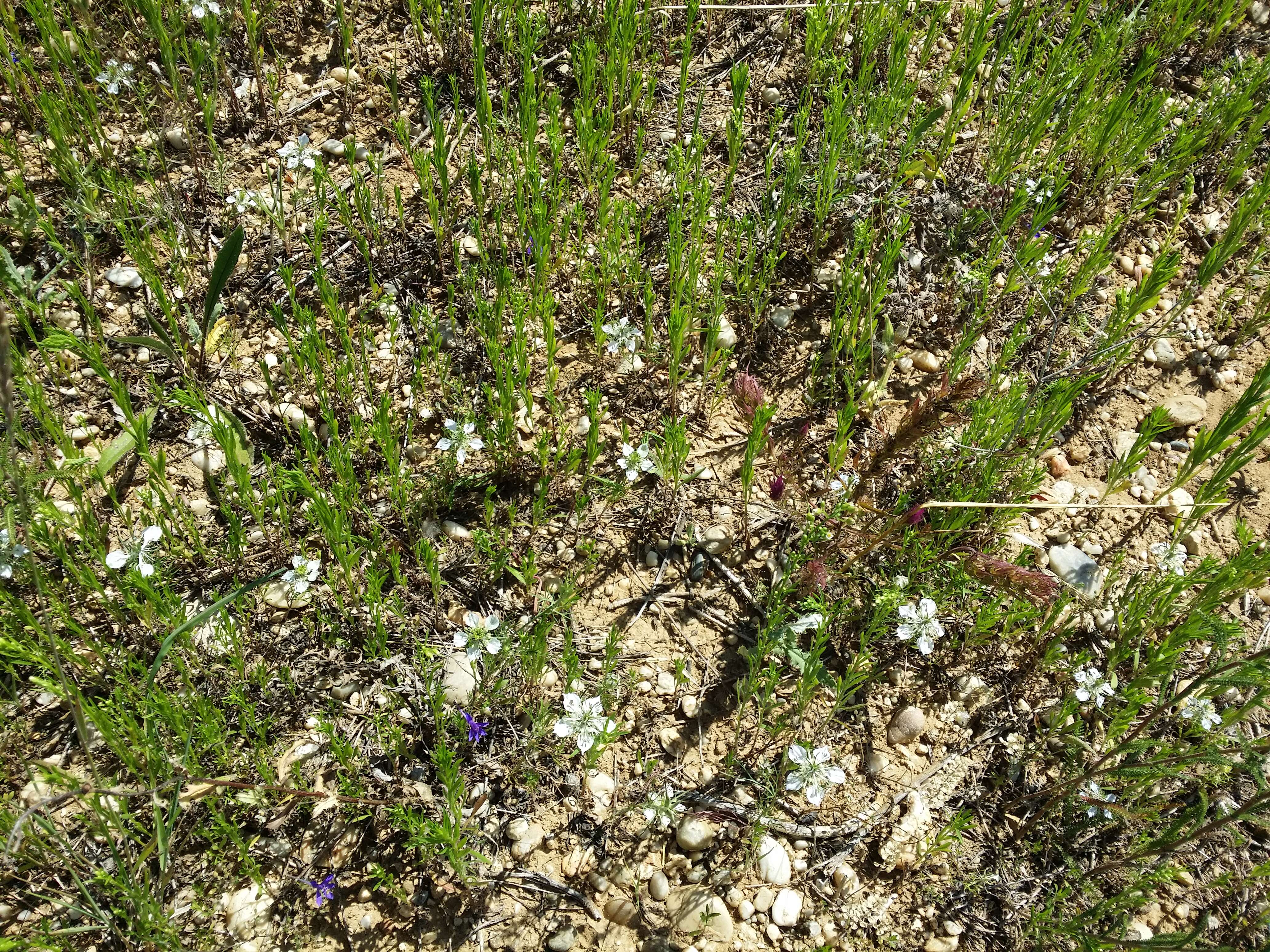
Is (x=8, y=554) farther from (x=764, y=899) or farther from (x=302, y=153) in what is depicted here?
(x=764, y=899)

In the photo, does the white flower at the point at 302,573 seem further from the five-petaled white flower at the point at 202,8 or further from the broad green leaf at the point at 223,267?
the five-petaled white flower at the point at 202,8

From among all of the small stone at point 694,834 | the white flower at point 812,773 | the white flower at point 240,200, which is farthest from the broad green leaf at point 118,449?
the white flower at point 812,773

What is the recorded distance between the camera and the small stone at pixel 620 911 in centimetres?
266

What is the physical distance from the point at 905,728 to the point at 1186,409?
1980 mm

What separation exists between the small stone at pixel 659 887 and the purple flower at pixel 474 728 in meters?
0.68

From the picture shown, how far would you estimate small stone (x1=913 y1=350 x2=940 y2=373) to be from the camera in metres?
3.76

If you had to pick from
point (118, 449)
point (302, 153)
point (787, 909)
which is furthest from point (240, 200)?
point (787, 909)

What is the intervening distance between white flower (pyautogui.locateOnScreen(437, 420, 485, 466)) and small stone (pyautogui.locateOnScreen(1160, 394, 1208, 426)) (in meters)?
2.84

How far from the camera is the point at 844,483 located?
332 cm

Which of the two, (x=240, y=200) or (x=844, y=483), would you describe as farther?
(x=240, y=200)

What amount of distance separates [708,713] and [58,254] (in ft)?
10.3

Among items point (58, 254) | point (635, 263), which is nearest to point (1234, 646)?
point (635, 263)

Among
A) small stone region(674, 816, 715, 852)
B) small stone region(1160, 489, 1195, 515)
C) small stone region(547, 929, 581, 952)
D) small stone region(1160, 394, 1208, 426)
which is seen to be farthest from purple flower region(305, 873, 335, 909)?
small stone region(1160, 394, 1208, 426)

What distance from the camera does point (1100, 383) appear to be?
380 cm
